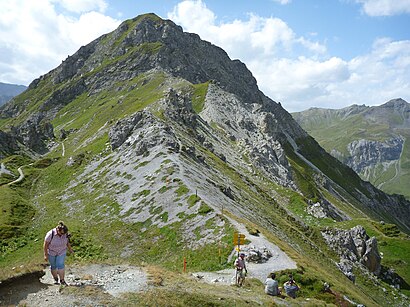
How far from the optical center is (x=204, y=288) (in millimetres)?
23188

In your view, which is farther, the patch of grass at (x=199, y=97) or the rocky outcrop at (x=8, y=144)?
the patch of grass at (x=199, y=97)

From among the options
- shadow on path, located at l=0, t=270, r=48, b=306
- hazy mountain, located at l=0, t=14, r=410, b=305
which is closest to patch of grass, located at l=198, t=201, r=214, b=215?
hazy mountain, located at l=0, t=14, r=410, b=305

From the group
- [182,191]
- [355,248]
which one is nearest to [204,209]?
[182,191]

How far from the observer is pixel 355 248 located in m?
65.6

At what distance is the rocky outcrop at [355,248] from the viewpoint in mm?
61969

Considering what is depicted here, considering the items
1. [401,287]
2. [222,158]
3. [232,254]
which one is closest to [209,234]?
[232,254]

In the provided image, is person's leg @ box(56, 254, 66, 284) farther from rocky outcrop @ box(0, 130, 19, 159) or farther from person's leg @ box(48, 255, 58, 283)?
rocky outcrop @ box(0, 130, 19, 159)

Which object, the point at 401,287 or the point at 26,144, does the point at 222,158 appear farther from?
the point at 26,144

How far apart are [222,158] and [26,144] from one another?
318 ft

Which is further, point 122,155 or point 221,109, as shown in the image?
point 221,109

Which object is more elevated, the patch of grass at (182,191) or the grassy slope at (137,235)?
the patch of grass at (182,191)

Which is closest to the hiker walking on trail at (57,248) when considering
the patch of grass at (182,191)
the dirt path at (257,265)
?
the dirt path at (257,265)

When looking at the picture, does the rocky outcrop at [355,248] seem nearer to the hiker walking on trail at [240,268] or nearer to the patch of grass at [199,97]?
the hiker walking on trail at [240,268]

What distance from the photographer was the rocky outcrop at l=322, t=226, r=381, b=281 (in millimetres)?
61969
